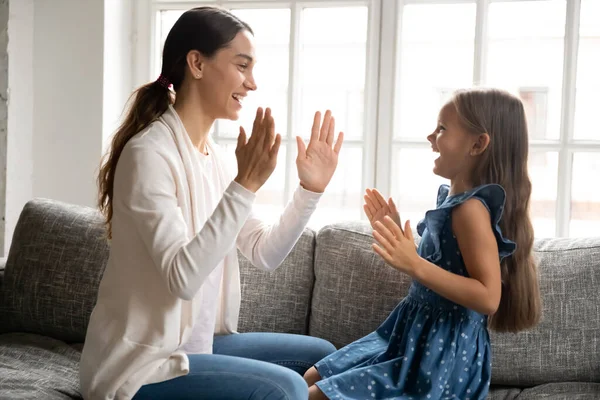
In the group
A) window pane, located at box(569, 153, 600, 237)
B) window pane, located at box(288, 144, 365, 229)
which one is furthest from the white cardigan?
window pane, located at box(569, 153, 600, 237)

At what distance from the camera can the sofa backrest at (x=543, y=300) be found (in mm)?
2145

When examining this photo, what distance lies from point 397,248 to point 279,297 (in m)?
0.67

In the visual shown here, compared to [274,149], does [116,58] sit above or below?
above

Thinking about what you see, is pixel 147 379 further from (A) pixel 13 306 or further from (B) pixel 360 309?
(A) pixel 13 306

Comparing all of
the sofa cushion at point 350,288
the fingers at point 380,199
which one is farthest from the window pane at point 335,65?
the fingers at point 380,199

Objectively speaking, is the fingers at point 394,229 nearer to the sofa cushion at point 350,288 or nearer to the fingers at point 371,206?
the fingers at point 371,206

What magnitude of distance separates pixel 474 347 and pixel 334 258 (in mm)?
596

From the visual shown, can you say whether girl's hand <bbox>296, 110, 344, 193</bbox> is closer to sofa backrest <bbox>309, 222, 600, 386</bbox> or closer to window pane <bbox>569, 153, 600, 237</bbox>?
sofa backrest <bbox>309, 222, 600, 386</bbox>

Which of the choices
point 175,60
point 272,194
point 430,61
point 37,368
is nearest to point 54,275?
point 37,368

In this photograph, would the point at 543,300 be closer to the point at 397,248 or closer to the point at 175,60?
the point at 397,248

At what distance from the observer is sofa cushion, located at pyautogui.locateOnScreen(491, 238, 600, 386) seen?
84.1 inches

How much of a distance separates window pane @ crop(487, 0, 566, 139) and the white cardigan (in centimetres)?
155

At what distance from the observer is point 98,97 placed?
3076 millimetres

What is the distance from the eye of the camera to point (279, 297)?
93.4 inches
